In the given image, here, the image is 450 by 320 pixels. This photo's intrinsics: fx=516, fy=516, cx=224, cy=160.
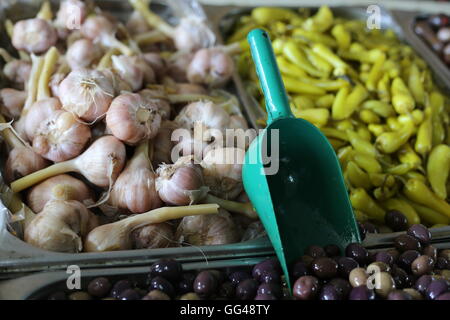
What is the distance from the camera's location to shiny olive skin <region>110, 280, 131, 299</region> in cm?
134

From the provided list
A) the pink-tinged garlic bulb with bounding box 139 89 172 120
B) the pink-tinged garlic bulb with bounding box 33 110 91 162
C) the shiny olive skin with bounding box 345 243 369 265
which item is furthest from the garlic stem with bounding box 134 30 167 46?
the shiny olive skin with bounding box 345 243 369 265

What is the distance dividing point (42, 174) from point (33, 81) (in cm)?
51

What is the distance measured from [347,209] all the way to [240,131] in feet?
1.64

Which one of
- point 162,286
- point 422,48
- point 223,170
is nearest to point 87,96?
point 223,170

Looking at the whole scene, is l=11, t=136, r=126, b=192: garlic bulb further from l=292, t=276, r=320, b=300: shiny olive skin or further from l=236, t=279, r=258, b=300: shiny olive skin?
l=292, t=276, r=320, b=300: shiny olive skin

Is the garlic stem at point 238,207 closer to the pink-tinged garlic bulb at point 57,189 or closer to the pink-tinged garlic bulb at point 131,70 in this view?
the pink-tinged garlic bulb at point 57,189

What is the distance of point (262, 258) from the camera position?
1568 millimetres

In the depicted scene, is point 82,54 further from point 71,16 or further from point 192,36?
point 192,36

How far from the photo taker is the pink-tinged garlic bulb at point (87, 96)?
173 cm

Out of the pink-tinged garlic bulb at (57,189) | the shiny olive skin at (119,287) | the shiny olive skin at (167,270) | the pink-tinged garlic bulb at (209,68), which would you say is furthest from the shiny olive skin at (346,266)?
the pink-tinged garlic bulb at (209,68)

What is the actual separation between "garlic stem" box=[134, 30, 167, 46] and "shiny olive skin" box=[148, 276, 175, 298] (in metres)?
1.51

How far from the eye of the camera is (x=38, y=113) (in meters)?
1.83

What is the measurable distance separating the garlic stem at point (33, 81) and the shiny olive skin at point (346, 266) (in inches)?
49.9
